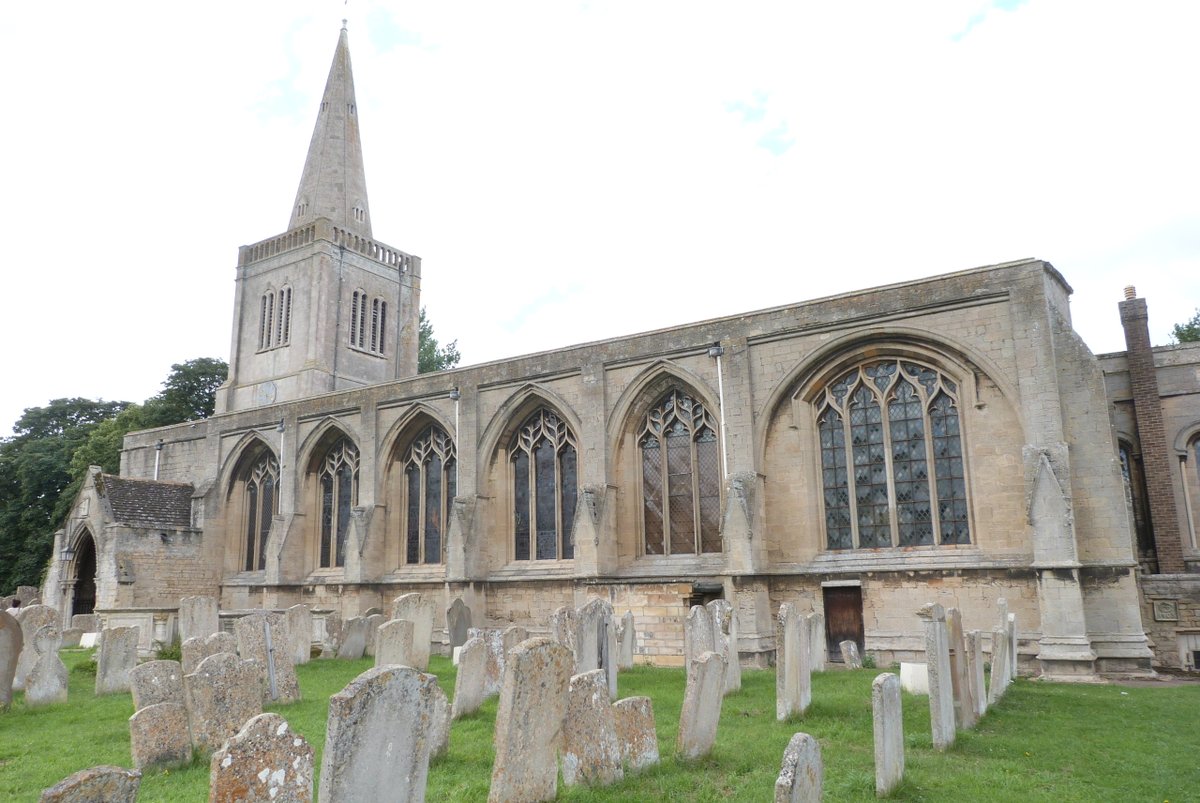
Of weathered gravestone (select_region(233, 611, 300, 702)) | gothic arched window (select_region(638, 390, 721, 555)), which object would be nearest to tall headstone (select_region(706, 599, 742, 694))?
gothic arched window (select_region(638, 390, 721, 555))

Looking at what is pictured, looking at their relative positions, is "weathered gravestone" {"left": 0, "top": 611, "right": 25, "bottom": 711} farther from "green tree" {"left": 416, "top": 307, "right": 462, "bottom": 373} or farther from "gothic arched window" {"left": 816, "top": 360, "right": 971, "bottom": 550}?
"green tree" {"left": 416, "top": 307, "right": 462, "bottom": 373}

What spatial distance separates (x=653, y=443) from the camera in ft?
66.7

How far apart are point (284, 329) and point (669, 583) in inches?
837

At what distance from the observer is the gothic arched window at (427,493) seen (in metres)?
23.7

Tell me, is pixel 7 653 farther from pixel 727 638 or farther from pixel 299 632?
pixel 727 638

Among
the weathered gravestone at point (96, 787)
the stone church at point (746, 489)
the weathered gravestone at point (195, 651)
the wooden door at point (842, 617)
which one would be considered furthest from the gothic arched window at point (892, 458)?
the weathered gravestone at point (96, 787)

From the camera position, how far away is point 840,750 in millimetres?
8352

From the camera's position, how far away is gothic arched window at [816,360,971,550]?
16594 millimetres

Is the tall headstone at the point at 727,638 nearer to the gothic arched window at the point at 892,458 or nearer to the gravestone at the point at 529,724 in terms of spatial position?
the gothic arched window at the point at 892,458

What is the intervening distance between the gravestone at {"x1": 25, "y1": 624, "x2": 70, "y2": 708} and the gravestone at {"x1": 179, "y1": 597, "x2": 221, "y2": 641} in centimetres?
Answer: 363

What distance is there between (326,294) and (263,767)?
29.2 meters

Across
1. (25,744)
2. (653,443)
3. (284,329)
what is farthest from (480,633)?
(284,329)

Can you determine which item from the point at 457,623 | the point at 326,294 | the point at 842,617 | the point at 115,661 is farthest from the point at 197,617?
the point at 326,294

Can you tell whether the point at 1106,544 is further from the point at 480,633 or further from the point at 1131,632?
the point at 480,633
